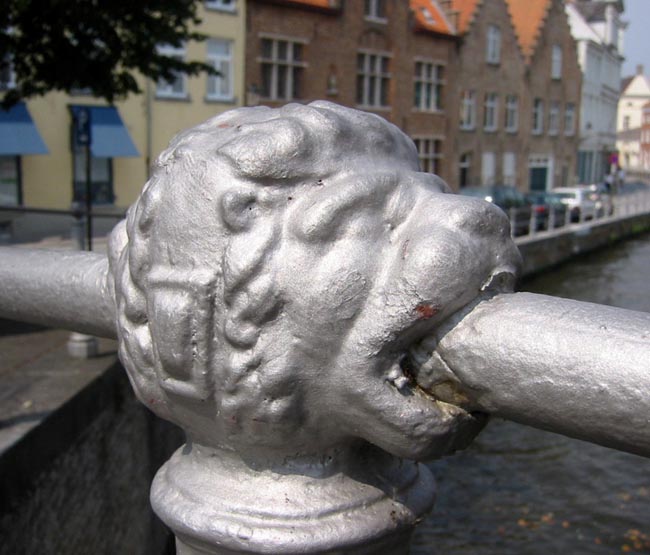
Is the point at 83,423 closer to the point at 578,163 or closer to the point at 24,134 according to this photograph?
the point at 24,134

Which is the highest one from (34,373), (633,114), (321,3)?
(633,114)

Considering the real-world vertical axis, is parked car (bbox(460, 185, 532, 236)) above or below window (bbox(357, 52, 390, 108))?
below

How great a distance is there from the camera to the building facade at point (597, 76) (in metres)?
37.3

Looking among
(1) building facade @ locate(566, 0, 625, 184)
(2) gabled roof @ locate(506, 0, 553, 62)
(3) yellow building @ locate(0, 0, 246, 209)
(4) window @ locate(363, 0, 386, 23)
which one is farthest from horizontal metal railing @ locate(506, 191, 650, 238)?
(1) building facade @ locate(566, 0, 625, 184)

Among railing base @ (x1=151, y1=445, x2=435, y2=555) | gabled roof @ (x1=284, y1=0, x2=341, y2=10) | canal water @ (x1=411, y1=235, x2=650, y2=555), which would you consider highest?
gabled roof @ (x1=284, y1=0, x2=341, y2=10)

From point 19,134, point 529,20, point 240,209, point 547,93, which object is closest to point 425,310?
point 240,209

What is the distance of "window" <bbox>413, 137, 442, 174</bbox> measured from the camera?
24853mm

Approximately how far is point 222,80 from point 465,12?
38.4 ft

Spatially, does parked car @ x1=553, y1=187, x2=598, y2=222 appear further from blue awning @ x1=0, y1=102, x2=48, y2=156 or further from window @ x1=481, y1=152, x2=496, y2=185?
blue awning @ x1=0, y1=102, x2=48, y2=156

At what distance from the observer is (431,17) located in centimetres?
2598

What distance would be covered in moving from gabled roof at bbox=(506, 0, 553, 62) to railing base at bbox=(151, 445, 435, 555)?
3139 cm

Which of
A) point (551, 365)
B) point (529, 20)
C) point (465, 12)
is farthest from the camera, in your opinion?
point (529, 20)

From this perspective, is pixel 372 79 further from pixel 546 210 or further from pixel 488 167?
pixel 546 210

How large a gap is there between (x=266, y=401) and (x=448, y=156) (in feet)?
84.2
